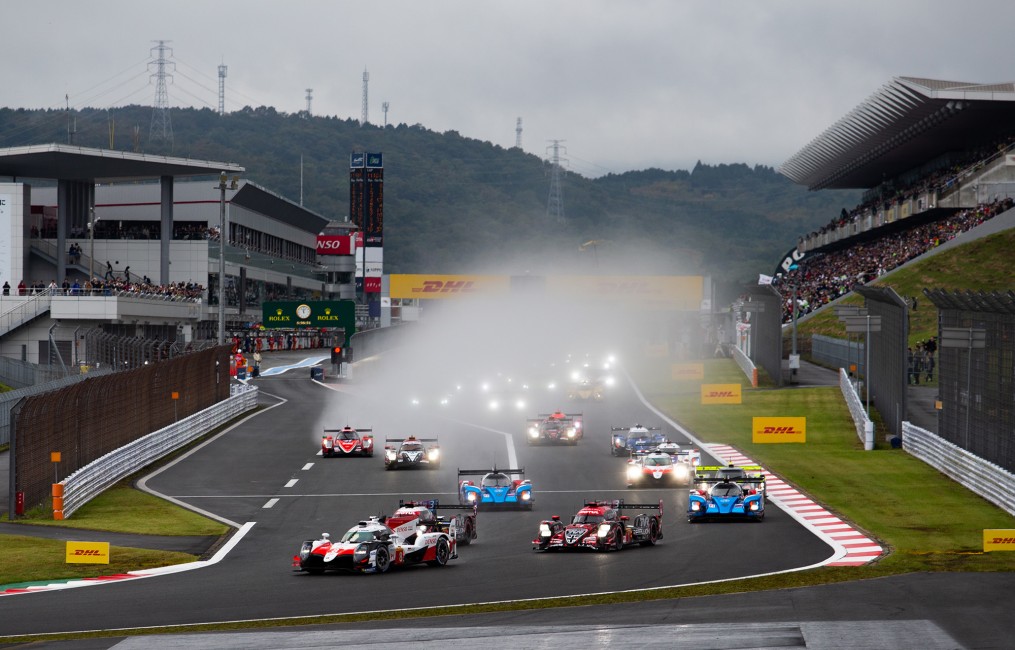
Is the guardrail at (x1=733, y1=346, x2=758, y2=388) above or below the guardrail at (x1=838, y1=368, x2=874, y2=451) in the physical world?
above

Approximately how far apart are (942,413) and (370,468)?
761 inches

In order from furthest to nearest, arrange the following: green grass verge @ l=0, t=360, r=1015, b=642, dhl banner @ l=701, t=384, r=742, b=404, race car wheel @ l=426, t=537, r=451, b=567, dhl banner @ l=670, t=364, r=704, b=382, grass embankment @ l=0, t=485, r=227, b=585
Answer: dhl banner @ l=670, t=364, r=704, b=382, dhl banner @ l=701, t=384, r=742, b=404, race car wheel @ l=426, t=537, r=451, b=567, grass embankment @ l=0, t=485, r=227, b=585, green grass verge @ l=0, t=360, r=1015, b=642

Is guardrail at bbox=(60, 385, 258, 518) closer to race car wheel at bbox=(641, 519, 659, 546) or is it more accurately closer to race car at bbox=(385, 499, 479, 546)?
race car at bbox=(385, 499, 479, 546)

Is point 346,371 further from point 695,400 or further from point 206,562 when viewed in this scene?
point 206,562

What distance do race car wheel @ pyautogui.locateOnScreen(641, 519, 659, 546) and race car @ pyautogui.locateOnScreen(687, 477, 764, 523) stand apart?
358 cm

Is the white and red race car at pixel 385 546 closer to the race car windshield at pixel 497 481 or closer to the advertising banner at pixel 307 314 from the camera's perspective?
the race car windshield at pixel 497 481

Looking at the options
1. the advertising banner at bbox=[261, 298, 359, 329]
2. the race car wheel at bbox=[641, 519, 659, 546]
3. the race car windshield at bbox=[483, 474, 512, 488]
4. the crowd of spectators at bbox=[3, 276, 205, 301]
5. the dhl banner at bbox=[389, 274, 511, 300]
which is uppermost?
the dhl banner at bbox=[389, 274, 511, 300]

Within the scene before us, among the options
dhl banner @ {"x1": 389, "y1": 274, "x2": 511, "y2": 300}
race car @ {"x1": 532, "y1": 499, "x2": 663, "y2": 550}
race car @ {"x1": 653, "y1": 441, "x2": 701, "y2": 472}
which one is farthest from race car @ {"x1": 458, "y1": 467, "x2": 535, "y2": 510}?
dhl banner @ {"x1": 389, "y1": 274, "x2": 511, "y2": 300}

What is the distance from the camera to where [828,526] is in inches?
1227

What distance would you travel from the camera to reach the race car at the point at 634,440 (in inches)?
1740

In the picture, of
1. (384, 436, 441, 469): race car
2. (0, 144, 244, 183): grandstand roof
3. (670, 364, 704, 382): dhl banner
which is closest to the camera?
(384, 436, 441, 469): race car

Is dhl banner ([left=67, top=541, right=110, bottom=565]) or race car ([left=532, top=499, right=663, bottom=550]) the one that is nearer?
dhl banner ([left=67, top=541, right=110, bottom=565])

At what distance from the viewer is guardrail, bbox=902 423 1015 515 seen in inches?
1278

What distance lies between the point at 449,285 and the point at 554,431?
60.7 metres
